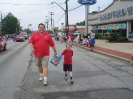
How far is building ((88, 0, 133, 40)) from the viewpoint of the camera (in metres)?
32.0

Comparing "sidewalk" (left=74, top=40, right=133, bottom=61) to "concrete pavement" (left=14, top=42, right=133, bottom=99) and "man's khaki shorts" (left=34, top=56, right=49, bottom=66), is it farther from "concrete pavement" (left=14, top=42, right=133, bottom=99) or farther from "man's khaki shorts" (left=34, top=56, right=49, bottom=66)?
"man's khaki shorts" (left=34, top=56, right=49, bottom=66)

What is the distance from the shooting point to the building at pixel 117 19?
105 feet

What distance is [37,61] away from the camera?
7.61 metres

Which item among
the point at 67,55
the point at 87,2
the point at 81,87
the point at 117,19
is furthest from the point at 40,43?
the point at 117,19

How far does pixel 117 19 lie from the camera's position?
35.3 metres

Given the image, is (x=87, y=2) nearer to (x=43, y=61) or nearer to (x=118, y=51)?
(x=118, y=51)

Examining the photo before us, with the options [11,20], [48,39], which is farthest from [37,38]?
[11,20]

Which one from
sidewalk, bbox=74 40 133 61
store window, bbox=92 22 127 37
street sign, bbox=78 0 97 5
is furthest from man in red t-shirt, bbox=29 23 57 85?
store window, bbox=92 22 127 37

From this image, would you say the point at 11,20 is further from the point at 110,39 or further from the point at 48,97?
the point at 48,97

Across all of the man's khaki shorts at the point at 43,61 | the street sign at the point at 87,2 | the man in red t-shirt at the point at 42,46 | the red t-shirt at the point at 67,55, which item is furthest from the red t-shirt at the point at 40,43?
the street sign at the point at 87,2

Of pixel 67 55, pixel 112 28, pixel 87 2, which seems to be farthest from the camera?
pixel 112 28

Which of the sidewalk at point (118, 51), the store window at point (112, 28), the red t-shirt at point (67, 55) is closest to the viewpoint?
the red t-shirt at point (67, 55)

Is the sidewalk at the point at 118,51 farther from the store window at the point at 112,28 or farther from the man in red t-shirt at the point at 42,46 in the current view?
the store window at the point at 112,28

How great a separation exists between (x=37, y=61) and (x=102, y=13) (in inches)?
1457
